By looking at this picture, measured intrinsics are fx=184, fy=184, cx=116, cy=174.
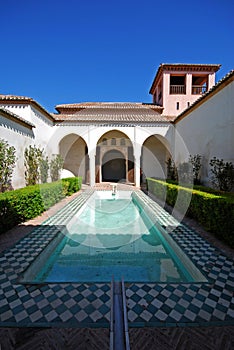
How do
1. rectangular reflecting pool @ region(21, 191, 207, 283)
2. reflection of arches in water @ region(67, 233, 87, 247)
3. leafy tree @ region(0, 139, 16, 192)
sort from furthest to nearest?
leafy tree @ region(0, 139, 16, 192) < reflection of arches in water @ region(67, 233, 87, 247) < rectangular reflecting pool @ region(21, 191, 207, 283)

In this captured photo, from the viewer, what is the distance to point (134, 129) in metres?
13.2

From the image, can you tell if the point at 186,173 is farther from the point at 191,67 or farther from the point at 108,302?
the point at 191,67

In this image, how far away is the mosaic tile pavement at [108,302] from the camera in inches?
80.9

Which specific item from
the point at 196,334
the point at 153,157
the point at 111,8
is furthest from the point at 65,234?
the point at 153,157

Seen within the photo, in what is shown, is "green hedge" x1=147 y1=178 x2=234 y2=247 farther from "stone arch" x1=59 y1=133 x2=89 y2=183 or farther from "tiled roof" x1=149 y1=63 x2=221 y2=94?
"tiled roof" x1=149 y1=63 x2=221 y2=94

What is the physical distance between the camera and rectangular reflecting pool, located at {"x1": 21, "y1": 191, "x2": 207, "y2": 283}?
316 cm

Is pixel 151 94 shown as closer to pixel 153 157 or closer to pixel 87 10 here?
pixel 153 157

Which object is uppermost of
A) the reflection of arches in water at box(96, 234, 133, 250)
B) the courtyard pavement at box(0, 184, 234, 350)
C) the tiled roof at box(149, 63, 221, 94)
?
the tiled roof at box(149, 63, 221, 94)

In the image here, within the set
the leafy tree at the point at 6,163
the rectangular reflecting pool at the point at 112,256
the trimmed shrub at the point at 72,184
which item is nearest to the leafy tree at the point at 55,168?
the trimmed shrub at the point at 72,184

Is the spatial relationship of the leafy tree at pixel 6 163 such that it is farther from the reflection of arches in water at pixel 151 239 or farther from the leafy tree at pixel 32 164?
the reflection of arches in water at pixel 151 239

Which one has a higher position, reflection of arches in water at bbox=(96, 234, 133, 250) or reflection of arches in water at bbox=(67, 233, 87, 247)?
reflection of arches in water at bbox=(67, 233, 87, 247)

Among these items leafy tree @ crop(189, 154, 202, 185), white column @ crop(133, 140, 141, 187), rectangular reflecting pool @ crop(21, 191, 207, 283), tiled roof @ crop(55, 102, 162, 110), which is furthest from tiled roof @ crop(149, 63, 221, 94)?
rectangular reflecting pool @ crop(21, 191, 207, 283)

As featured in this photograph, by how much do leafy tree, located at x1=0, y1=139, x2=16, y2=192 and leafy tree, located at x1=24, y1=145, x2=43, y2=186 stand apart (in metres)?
1.26

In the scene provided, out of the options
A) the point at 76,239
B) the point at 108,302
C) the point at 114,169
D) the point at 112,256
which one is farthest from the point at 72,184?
the point at 114,169
